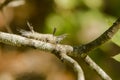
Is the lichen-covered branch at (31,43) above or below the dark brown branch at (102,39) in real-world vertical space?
below

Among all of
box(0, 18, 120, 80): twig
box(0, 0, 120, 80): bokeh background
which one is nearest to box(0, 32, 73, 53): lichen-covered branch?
box(0, 18, 120, 80): twig

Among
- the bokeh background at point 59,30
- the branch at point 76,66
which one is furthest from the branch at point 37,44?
the bokeh background at point 59,30

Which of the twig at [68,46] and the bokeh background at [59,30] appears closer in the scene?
the twig at [68,46]

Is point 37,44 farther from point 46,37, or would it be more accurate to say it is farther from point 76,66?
point 76,66

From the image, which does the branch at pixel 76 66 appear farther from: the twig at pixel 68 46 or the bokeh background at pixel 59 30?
the bokeh background at pixel 59 30

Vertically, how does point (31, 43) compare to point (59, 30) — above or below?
above

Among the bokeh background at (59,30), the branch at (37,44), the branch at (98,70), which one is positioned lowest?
the bokeh background at (59,30)

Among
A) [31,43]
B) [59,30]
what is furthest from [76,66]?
[59,30]
